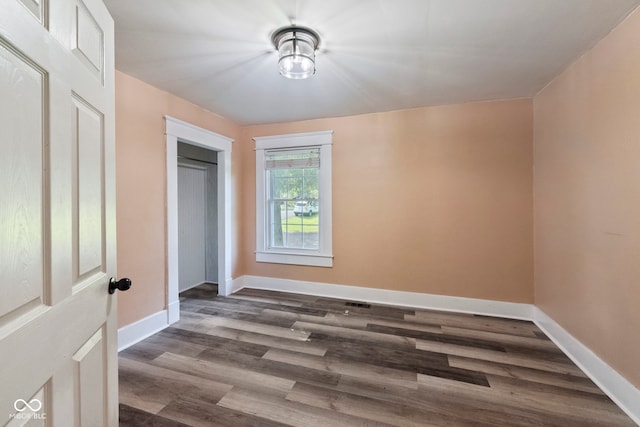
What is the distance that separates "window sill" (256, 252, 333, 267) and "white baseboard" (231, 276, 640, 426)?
273 millimetres

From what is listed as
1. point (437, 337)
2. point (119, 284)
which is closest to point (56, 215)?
point (119, 284)

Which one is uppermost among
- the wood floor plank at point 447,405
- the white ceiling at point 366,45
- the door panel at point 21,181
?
the white ceiling at point 366,45

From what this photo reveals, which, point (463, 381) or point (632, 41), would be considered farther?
point (463, 381)

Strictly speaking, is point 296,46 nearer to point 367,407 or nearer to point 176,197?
point 176,197

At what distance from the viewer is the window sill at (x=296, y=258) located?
3.73 meters

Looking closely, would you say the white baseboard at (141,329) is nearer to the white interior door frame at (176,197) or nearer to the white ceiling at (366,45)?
the white interior door frame at (176,197)

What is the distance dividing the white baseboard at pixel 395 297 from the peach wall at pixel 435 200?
7 cm

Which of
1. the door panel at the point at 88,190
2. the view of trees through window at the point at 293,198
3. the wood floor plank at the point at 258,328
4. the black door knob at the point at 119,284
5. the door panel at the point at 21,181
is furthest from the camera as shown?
the view of trees through window at the point at 293,198

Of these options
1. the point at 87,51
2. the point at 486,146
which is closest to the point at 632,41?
the point at 486,146

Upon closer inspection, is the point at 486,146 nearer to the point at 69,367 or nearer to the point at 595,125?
the point at 595,125

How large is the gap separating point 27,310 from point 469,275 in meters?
3.55

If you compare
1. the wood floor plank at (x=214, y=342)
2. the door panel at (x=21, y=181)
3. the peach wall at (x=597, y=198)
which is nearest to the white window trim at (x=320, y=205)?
the wood floor plank at (x=214, y=342)

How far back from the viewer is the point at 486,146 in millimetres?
3061

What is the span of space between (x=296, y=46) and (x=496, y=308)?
3350 millimetres
